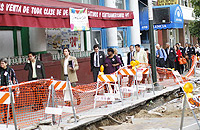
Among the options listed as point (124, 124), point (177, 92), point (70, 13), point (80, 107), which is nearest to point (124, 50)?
point (177, 92)

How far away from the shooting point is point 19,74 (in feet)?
42.9

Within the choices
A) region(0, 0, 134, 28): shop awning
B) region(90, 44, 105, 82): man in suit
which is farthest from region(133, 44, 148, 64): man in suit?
region(90, 44, 105, 82): man in suit

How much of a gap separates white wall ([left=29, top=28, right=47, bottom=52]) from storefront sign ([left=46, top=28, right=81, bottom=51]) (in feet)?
3.96

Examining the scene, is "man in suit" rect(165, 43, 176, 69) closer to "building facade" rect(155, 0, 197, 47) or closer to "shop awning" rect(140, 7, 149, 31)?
"shop awning" rect(140, 7, 149, 31)

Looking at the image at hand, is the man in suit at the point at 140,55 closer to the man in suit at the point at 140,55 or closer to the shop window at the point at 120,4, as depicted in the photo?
the man in suit at the point at 140,55

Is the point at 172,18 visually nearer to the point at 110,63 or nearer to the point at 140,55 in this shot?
the point at 140,55

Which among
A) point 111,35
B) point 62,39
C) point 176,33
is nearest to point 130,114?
point 62,39

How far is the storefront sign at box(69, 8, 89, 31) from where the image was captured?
12.7 metres

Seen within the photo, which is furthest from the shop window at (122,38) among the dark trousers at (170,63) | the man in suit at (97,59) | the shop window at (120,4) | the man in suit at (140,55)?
the man in suit at (97,59)

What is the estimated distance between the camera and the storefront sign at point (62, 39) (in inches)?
629

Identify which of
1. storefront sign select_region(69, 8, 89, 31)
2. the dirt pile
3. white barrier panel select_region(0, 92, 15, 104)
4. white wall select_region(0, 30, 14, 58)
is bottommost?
the dirt pile

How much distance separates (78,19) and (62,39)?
396 cm

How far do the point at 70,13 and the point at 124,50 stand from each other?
31.6 feet

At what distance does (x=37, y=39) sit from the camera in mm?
14398
